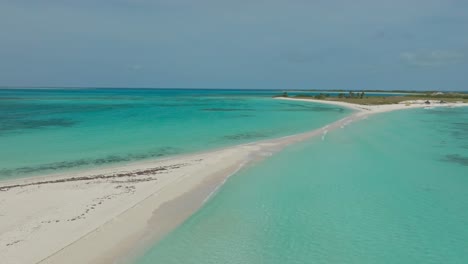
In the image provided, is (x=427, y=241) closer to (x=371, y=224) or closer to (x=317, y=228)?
(x=371, y=224)

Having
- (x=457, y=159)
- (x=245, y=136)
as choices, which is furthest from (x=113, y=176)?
(x=457, y=159)

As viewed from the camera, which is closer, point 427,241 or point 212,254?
point 212,254

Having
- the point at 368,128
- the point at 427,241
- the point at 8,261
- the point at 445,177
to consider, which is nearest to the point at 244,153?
the point at 445,177

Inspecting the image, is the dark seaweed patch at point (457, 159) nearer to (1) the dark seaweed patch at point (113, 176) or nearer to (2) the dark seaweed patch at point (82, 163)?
(1) the dark seaweed patch at point (113, 176)

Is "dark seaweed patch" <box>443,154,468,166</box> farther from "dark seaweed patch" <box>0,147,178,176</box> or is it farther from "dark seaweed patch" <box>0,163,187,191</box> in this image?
"dark seaweed patch" <box>0,147,178,176</box>

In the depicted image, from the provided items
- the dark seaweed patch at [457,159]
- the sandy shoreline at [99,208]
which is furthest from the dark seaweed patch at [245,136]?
the dark seaweed patch at [457,159]
